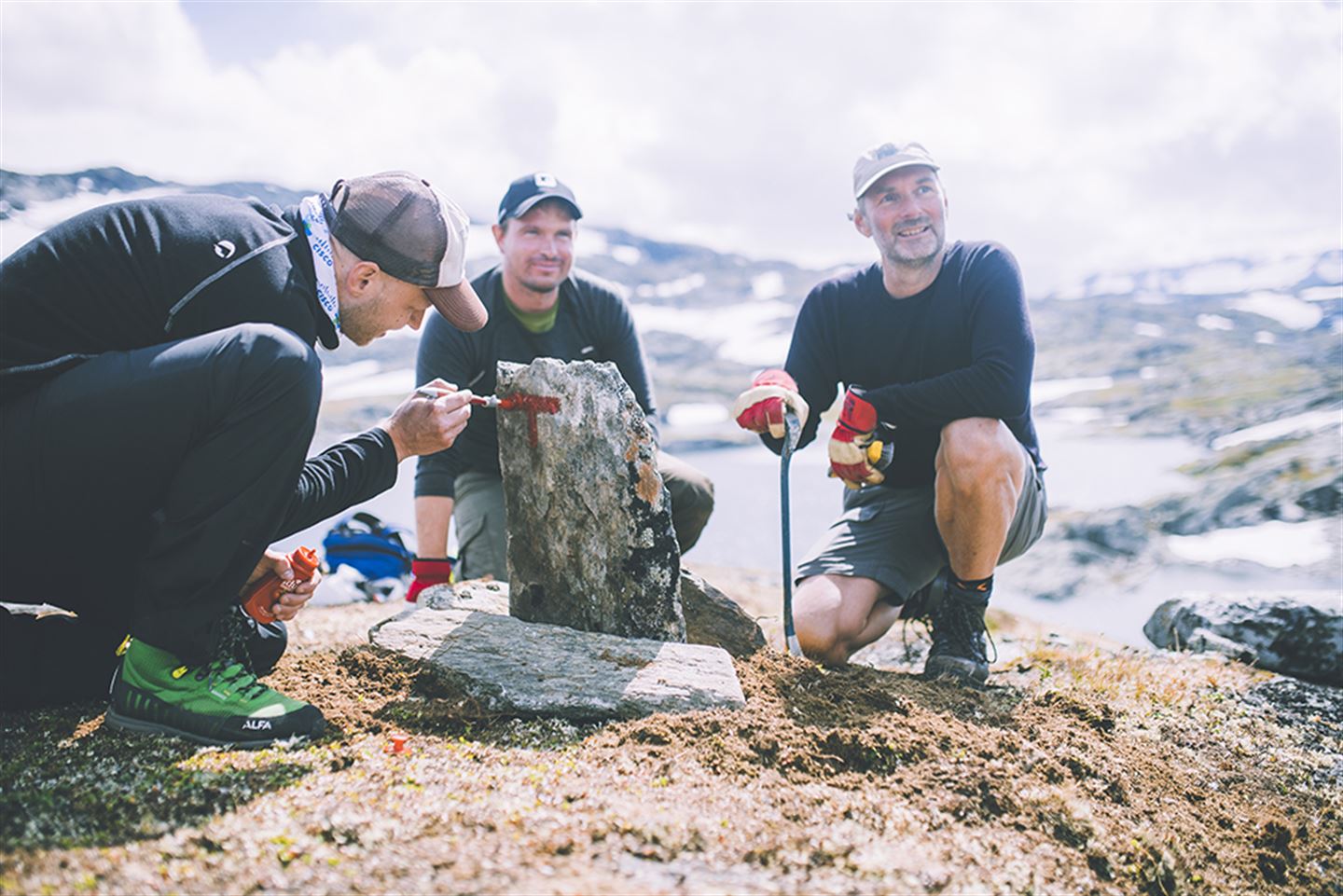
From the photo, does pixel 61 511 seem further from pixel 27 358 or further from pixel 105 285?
pixel 105 285

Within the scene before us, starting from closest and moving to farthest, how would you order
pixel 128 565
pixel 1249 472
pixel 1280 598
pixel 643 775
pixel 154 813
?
pixel 154 813
pixel 643 775
pixel 128 565
pixel 1280 598
pixel 1249 472

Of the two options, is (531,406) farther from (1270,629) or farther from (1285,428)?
(1285,428)

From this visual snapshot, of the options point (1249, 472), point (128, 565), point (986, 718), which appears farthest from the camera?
point (1249, 472)

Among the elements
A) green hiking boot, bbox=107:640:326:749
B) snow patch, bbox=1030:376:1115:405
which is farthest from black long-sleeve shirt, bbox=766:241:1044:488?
snow patch, bbox=1030:376:1115:405

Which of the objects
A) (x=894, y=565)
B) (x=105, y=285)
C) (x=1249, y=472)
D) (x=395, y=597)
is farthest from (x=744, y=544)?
(x=105, y=285)

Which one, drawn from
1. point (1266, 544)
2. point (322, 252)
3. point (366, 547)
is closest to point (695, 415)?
point (1266, 544)

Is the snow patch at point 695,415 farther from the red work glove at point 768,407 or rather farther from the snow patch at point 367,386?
the red work glove at point 768,407

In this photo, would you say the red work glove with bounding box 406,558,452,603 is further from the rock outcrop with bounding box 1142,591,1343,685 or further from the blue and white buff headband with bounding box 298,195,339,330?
the rock outcrop with bounding box 1142,591,1343,685

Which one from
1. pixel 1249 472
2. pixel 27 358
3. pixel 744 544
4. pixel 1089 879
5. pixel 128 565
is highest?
pixel 27 358

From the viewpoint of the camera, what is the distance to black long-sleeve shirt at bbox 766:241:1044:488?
15.5 feet

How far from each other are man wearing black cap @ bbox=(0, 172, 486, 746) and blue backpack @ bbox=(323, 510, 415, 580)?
5424 millimetres

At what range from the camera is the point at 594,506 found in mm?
4512

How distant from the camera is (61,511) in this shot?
2891mm

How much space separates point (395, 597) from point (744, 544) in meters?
36.9
